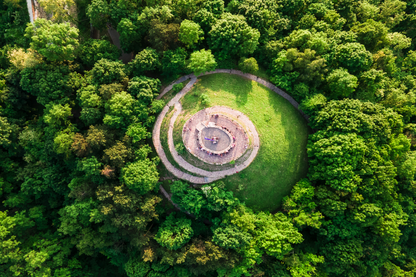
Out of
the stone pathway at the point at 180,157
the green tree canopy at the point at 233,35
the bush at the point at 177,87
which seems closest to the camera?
the green tree canopy at the point at 233,35

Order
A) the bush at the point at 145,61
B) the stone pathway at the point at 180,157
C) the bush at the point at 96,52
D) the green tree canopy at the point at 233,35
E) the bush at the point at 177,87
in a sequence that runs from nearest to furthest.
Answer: the bush at the point at 145,61
the green tree canopy at the point at 233,35
the bush at the point at 96,52
the stone pathway at the point at 180,157
the bush at the point at 177,87

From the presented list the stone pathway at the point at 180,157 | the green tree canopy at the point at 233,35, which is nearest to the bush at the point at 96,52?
the stone pathway at the point at 180,157

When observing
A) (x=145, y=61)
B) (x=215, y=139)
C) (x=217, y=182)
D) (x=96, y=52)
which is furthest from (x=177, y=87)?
(x=217, y=182)

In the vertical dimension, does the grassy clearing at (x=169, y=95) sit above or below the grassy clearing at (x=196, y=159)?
A: above

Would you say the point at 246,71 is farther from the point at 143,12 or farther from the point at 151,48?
the point at 143,12

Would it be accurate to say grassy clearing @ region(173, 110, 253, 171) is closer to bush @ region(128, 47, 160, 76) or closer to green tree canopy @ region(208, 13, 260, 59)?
bush @ region(128, 47, 160, 76)

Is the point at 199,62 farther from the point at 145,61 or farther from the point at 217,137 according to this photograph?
the point at 217,137

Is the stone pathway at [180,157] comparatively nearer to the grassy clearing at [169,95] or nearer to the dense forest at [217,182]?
the grassy clearing at [169,95]
